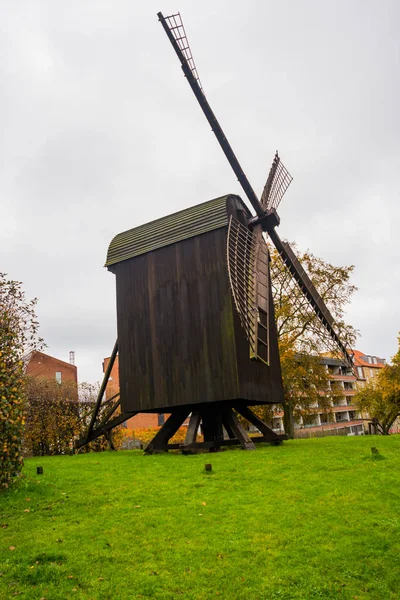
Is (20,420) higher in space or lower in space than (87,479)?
higher

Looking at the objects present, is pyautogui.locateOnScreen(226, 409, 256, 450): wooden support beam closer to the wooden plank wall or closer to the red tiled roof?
the wooden plank wall

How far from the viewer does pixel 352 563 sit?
571 centimetres

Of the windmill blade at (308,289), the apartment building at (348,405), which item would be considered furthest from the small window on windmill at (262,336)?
the apartment building at (348,405)

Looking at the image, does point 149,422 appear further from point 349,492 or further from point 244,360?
point 349,492

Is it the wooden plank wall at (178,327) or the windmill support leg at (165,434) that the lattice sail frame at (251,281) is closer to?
the wooden plank wall at (178,327)

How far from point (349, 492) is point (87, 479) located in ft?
18.5

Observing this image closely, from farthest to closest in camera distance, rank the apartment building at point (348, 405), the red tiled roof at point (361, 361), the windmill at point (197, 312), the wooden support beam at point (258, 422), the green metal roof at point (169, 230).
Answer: the red tiled roof at point (361, 361), the apartment building at point (348, 405), the wooden support beam at point (258, 422), the green metal roof at point (169, 230), the windmill at point (197, 312)

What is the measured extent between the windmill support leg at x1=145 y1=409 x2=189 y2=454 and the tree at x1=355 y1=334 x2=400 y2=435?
21.9 metres

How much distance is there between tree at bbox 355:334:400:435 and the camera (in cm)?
3709

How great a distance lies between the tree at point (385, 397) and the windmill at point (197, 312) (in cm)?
2199

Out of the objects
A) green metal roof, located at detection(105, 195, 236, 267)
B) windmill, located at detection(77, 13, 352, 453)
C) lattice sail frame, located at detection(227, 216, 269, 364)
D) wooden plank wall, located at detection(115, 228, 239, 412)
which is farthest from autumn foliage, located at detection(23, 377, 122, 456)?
lattice sail frame, located at detection(227, 216, 269, 364)

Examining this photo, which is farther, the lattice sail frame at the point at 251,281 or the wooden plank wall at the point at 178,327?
the wooden plank wall at the point at 178,327

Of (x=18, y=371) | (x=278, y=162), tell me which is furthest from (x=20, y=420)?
(x=278, y=162)

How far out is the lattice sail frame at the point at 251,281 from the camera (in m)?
13.2
